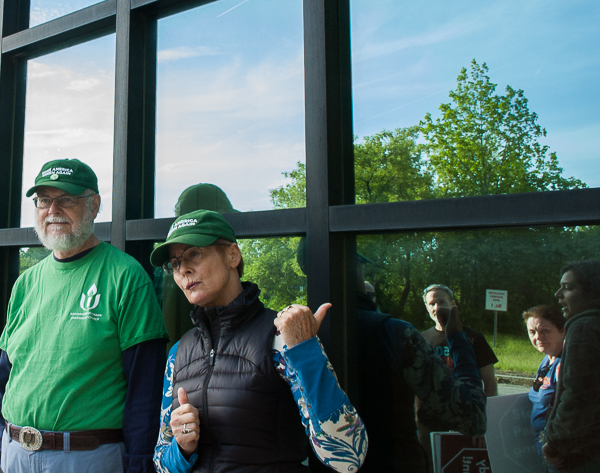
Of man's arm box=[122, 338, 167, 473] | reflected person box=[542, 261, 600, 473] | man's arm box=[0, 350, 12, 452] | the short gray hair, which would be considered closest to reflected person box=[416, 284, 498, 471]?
the short gray hair

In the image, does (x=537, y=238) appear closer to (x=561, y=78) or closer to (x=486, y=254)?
(x=486, y=254)

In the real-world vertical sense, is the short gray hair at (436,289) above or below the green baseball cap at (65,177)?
below

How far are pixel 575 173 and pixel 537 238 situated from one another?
25 centimetres

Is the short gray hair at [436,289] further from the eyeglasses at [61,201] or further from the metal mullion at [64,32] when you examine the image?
the metal mullion at [64,32]

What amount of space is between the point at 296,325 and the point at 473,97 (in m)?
1.08

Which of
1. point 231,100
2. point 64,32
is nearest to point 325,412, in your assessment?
point 231,100

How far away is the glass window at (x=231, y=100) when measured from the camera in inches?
85.0

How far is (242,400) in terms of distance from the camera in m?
1.41

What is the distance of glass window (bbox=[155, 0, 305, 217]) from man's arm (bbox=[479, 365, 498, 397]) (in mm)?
1121

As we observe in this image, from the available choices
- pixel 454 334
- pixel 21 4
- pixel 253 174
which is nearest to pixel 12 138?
pixel 21 4

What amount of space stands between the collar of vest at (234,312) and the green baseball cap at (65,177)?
84 cm

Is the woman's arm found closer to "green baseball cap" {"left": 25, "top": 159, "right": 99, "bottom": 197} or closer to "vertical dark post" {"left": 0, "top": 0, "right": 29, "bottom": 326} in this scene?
"green baseball cap" {"left": 25, "top": 159, "right": 99, "bottom": 197}

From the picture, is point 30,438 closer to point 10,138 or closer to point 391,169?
point 391,169

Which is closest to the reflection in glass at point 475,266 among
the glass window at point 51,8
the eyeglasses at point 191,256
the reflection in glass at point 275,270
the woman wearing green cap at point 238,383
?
the reflection in glass at point 275,270
